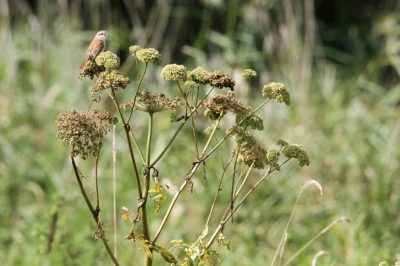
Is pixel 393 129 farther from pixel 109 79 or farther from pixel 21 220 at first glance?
pixel 109 79

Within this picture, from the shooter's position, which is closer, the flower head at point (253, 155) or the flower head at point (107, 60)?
the flower head at point (107, 60)

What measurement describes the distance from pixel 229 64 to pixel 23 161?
7.26 feet

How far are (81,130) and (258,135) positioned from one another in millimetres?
4637

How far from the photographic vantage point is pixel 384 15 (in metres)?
8.70

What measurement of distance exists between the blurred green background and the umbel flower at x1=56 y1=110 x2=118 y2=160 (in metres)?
2.26

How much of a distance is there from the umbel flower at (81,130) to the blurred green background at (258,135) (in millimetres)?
2263

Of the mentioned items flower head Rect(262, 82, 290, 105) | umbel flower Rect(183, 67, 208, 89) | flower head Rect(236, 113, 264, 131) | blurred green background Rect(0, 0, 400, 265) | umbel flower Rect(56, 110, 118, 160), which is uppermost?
blurred green background Rect(0, 0, 400, 265)

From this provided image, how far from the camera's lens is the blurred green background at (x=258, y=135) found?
17.9 feet

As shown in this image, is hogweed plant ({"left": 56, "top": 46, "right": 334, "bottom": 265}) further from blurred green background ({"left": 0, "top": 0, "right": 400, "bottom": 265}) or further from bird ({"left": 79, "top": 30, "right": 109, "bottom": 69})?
blurred green background ({"left": 0, "top": 0, "right": 400, "bottom": 265})

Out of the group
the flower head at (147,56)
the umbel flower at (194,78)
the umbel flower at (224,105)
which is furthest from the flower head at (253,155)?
the flower head at (147,56)

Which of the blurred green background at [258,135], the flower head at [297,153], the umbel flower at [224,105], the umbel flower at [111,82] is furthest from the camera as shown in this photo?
the blurred green background at [258,135]

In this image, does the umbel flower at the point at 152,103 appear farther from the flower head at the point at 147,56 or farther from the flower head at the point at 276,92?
the flower head at the point at 276,92

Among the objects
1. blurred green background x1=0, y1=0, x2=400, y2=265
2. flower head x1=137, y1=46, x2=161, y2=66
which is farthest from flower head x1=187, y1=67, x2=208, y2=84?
blurred green background x1=0, y1=0, x2=400, y2=265

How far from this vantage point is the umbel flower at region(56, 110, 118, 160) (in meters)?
1.83
